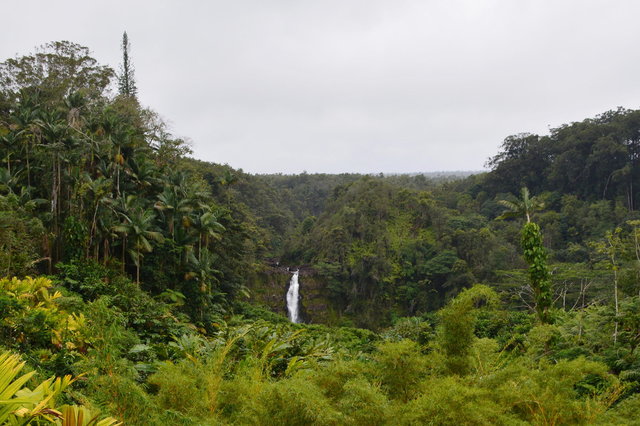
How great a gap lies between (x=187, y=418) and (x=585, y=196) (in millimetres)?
35244

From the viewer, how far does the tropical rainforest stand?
2.72 meters

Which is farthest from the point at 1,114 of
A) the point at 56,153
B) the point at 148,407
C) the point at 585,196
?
the point at 585,196

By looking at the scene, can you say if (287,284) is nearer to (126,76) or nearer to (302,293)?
(302,293)

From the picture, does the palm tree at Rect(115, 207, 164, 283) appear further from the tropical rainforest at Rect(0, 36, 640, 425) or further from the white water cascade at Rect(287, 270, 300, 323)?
the white water cascade at Rect(287, 270, 300, 323)

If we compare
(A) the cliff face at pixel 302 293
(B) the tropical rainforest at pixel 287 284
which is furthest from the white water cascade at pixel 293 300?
(B) the tropical rainforest at pixel 287 284

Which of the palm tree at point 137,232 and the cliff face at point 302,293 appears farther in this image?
the cliff face at point 302,293

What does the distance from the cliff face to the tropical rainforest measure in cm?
12

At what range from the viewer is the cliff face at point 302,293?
77.2 feet

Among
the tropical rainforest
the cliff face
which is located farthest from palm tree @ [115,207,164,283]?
the cliff face

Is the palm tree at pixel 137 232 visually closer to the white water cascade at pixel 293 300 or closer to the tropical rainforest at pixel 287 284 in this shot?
the tropical rainforest at pixel 287 284

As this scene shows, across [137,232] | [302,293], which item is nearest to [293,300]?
[302,293]

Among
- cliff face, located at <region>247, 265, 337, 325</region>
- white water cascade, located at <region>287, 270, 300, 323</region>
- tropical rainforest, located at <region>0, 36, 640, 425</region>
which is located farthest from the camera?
white water cascade, located at <region>287, 270, 300, 323</region>

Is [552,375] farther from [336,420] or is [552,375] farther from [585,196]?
[585,196]

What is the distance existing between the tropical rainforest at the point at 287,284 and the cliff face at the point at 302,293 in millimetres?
117
